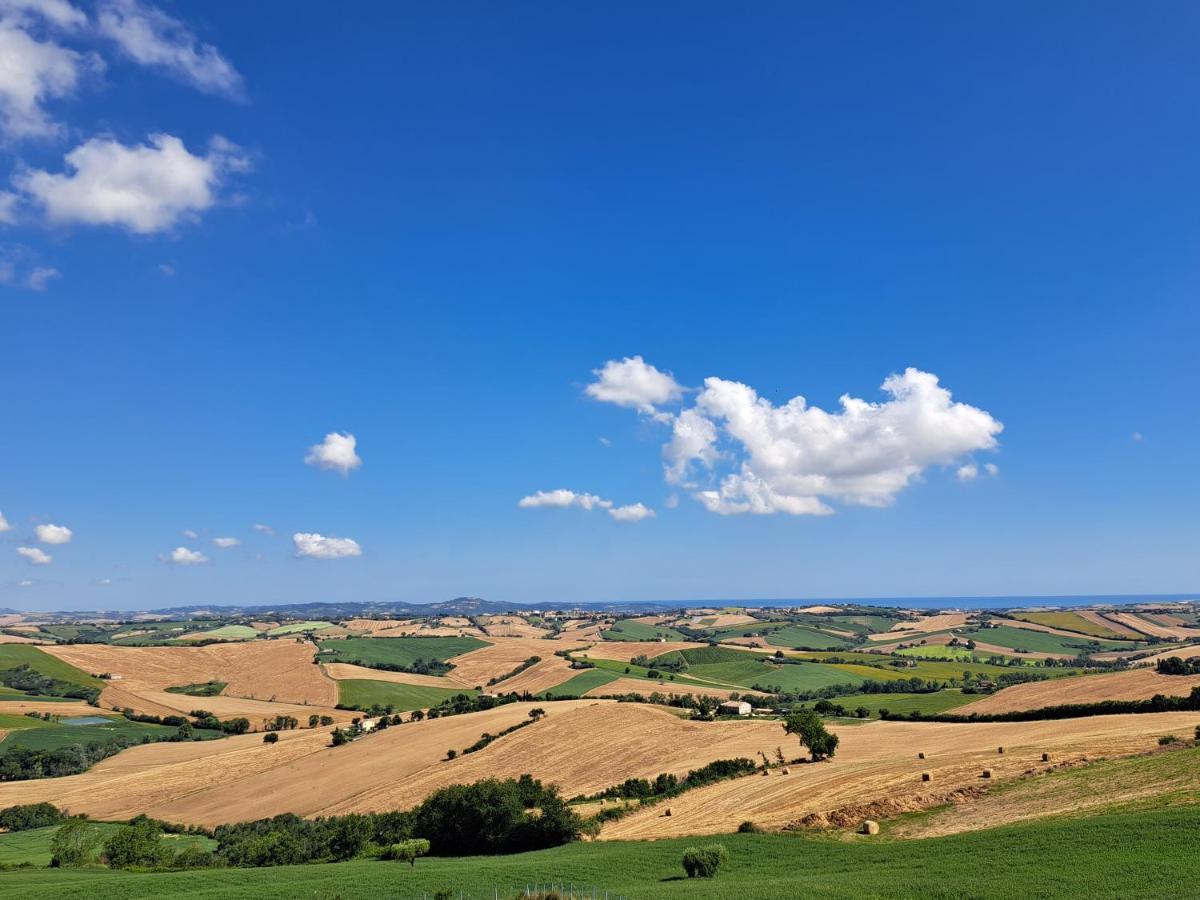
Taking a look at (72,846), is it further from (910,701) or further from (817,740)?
(910,701)

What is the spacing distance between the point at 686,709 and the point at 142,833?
71.4 metres

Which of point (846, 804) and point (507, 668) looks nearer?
point (846, 804)

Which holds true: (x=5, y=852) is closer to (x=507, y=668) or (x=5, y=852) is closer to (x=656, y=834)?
(x=656, y=834)

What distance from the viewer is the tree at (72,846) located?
57156 mm

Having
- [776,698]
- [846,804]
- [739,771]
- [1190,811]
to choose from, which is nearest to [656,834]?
[846,804]

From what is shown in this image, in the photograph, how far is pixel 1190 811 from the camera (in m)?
33.4

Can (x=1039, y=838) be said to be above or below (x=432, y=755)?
above

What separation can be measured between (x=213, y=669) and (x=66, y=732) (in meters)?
59.8

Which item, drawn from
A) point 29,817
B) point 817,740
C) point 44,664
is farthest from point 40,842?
point 44,664

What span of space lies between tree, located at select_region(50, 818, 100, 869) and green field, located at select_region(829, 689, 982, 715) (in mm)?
88877

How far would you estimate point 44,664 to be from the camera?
16012 centimetres

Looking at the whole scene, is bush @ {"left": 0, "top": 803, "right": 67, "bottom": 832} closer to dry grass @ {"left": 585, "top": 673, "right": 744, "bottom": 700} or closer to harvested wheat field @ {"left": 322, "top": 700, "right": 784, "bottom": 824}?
harvested wheat field @ {"left": 322, "top": 700, "right": 784, "bottom": 824}

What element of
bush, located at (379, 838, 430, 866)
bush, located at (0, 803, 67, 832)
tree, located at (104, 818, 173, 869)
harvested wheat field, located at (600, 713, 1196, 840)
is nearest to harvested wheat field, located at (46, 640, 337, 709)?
bush, located at (0, 803, 67, 832)

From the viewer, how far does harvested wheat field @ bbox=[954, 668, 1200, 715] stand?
8012 centimetres
